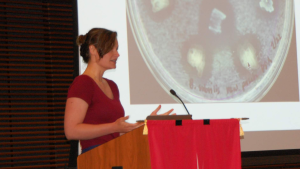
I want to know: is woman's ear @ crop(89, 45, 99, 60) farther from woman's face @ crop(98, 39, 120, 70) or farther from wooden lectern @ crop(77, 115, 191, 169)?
wooden lectern @ crop(77, 115, 191, 169)

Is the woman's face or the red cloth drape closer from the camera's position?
the red cloth drape

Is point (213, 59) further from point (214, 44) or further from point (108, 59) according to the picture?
point (108, 59)

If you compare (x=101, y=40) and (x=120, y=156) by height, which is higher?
(x=101, y=40)

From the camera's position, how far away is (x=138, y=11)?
287 centimetres

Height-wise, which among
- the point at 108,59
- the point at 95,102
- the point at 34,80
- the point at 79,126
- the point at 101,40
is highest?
the point at 101,40

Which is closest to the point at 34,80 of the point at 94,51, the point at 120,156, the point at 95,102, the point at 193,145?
the point at 94,51

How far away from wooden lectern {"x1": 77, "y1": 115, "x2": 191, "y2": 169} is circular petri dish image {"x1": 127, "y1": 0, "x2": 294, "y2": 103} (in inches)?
49.8

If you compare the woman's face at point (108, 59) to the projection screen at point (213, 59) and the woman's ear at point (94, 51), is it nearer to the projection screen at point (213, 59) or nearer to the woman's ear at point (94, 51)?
the woman's ear at point (94, 51)

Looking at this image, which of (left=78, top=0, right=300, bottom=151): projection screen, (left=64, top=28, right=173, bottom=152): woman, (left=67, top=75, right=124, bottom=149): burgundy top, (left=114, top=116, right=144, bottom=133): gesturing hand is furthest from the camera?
(left=78, top=0, right=300, bottom=151): projection screen

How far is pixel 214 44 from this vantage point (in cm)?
310

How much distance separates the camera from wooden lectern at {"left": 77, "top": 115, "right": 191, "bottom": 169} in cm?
165

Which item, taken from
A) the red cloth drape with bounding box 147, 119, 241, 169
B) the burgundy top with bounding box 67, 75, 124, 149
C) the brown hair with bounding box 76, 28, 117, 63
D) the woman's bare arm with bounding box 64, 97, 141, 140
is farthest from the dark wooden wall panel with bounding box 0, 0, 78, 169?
the red cloth drape with bounding box 147, 119, 241, 169

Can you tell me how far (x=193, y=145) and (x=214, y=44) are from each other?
1.59m

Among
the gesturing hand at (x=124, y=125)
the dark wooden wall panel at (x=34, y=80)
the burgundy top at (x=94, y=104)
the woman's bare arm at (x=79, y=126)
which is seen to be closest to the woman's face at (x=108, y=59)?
the burgundy top at (x=94, y=104)
